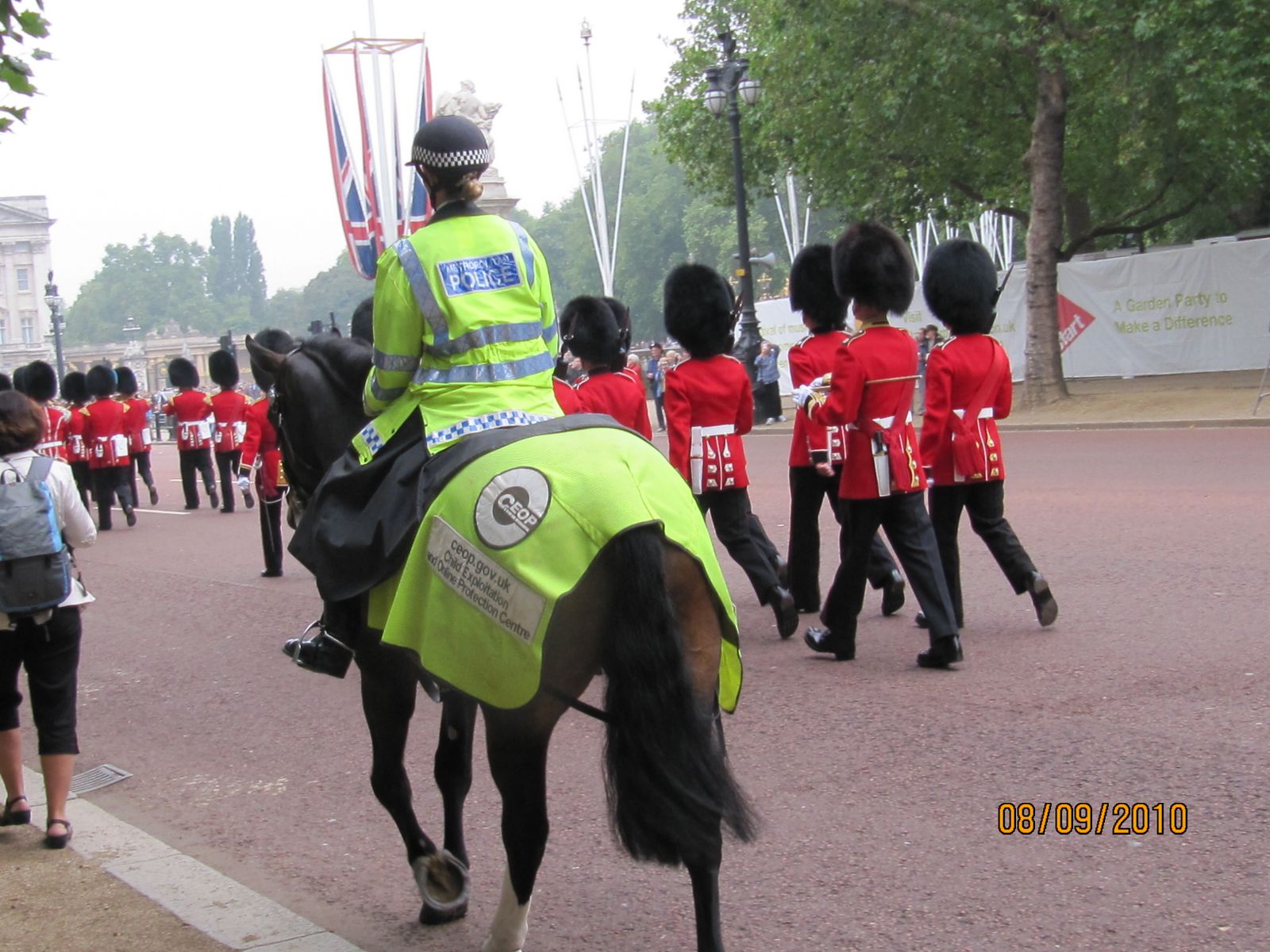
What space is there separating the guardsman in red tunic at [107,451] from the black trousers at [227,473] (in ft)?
3.75

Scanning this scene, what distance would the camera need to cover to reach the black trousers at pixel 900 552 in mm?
6723

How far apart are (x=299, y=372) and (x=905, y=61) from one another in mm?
19254

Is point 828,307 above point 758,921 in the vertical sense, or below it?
above

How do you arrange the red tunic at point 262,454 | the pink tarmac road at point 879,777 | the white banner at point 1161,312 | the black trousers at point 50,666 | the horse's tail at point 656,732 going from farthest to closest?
the white banner at point 1161,312 → the red tunic at point 262,454 → the black trousers at point 50,666 → the pink tarmac road at point 879,777 → the horse's tail at point 656,732

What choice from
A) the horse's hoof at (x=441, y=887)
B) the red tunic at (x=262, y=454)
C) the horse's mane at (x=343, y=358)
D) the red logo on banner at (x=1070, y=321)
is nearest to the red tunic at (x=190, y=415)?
the red tunic at (x=262, y=454)

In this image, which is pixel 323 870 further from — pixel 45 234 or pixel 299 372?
pixel 45 234

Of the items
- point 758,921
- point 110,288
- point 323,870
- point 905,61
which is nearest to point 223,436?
point 905,61

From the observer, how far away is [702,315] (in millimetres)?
7969

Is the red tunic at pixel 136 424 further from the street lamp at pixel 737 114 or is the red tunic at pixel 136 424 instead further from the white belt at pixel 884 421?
the white belt at pixel 884 421

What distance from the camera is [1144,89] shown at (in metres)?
19.8

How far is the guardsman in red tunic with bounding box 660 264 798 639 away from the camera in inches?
307

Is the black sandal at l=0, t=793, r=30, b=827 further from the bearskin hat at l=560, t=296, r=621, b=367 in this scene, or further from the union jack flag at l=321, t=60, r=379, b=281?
the union jack flag at l=321, t=60, r=379, b=281

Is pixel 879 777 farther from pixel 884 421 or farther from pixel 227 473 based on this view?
pixel 227 473

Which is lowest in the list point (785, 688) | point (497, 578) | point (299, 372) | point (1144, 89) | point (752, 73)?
point (785, 688)
